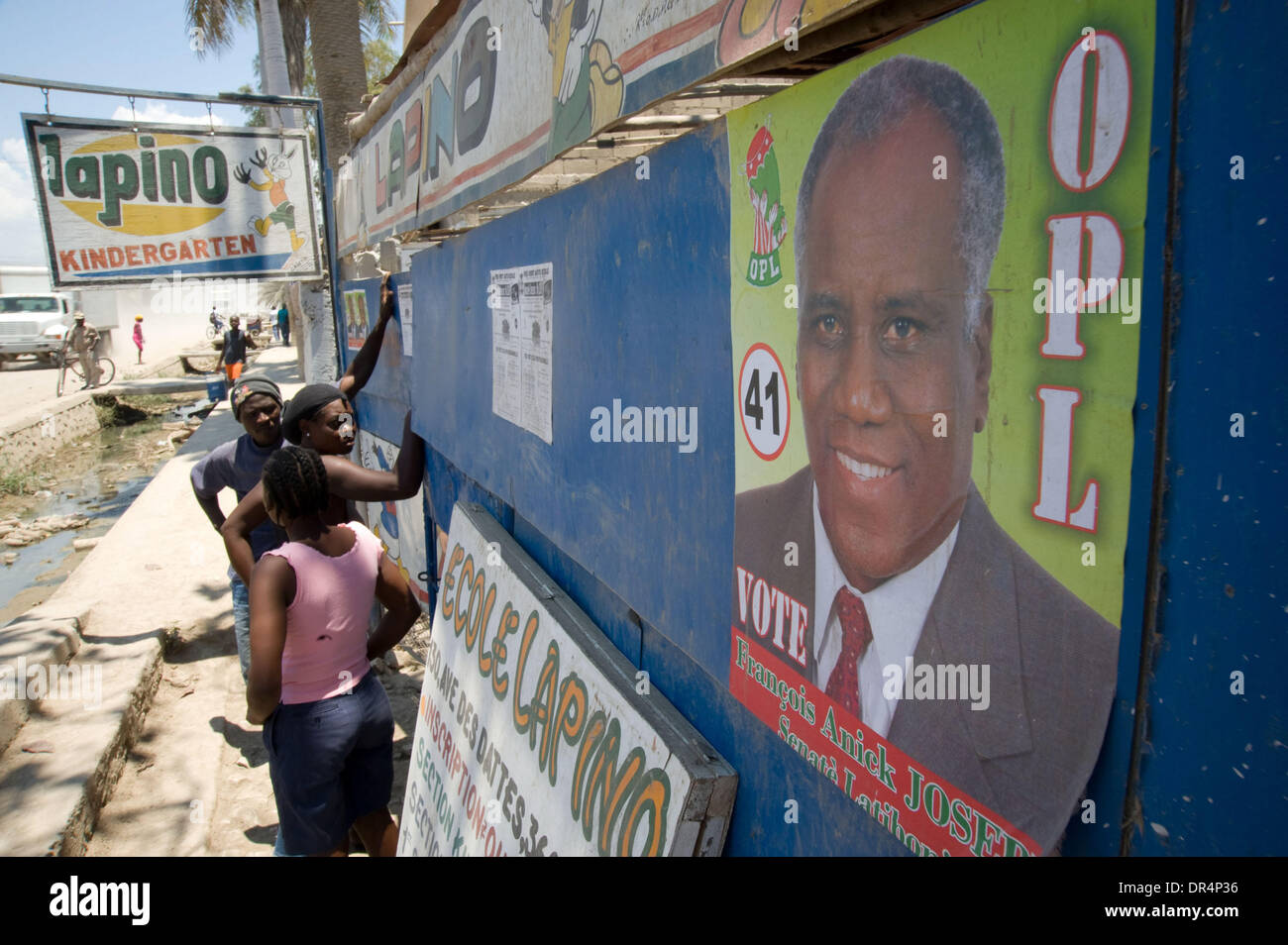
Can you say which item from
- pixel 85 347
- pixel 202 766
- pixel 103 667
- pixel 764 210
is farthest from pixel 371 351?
pixel 85 347

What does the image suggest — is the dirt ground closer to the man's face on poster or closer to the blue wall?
the blue wall

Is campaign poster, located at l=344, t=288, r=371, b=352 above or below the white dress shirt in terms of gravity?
above

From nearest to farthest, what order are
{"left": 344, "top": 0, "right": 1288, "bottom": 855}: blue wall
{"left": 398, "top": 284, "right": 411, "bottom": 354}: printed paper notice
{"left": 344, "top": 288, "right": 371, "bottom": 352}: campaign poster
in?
{"left": 344, "top": 0, "right": 1288, "bottom": 855}: blue wall
{"left": 398, "top": 284, "right": 411, "bottom": 354}: printed paper notice
{"left": 344, "top": 288, "right": 371, "bottom": 352}: campaign poster

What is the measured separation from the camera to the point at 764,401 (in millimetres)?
1635

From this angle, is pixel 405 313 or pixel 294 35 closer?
pixel 405 313

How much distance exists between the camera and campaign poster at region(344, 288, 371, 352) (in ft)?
23.7

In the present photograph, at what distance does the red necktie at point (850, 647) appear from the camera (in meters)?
1.38

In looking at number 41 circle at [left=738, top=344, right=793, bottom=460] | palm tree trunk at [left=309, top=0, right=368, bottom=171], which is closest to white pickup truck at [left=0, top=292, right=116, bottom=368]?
palm tree trunk at [left=309, top=0, right=368, bottom=171]

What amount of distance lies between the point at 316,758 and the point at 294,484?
38.0 inches

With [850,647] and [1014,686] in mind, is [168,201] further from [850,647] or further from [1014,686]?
[1014,686]

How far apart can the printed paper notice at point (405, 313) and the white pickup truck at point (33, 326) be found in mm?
28410

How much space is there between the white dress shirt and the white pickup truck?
3323 centimetres
